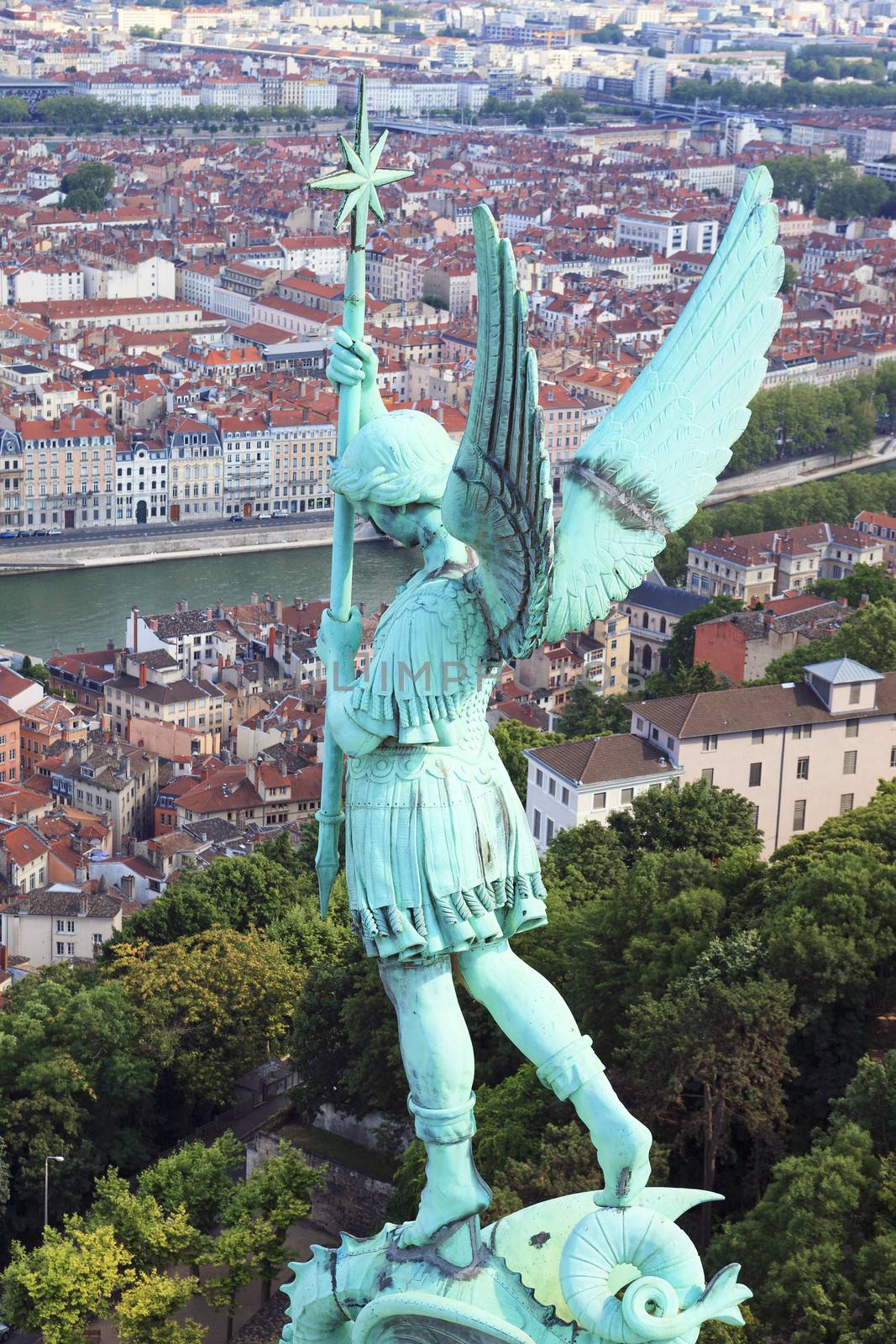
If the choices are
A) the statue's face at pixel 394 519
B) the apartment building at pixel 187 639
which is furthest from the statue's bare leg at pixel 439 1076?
the apartment building at pixel 187 639

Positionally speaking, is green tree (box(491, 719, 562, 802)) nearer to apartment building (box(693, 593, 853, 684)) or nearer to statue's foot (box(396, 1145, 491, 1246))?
apartment building (box(693, 593, 853, 684))

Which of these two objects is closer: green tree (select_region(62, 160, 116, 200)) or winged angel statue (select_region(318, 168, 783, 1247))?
winged angel statue (select_region(318, 168, 783, 1247))

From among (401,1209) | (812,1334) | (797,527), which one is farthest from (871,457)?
(812,1334)

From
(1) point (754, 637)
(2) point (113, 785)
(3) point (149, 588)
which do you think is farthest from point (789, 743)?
(3) point (149, 588)

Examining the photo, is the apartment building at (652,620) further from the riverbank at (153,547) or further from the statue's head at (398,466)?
the statue's head at (398,466)

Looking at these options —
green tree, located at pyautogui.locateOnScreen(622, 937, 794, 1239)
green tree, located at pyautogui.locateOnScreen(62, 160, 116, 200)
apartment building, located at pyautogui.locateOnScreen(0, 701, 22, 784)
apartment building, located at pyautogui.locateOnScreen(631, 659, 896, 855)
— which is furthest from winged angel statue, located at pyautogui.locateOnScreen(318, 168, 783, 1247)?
green tree, located at pyautogui.locateOnScreen(62, 160, 116, 200)

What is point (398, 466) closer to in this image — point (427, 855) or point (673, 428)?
point (673, 428)

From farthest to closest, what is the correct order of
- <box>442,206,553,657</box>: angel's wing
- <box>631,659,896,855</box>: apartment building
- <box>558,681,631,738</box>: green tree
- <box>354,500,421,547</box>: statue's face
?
1. <box>558,681,631,738</box>: green tree
2. <box>631,659,896,855</box>: apartment building
3. <box>354,500,421,547</box>: statue's face
4. <box>442,206,553,657</box>: angel's wing

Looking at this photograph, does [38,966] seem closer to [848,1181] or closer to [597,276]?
[848,1181]

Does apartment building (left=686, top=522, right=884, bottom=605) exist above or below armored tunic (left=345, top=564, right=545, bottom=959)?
below
